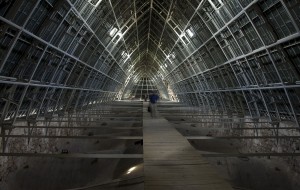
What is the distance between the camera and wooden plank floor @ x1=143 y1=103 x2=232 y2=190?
219 inches

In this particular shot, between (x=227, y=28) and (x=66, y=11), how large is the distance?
30.3ft

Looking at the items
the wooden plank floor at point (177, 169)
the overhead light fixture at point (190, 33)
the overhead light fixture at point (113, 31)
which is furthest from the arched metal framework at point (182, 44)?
the wooden plank floor at point (177, 169)

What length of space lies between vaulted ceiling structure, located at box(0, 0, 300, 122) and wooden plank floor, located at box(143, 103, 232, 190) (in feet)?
21.1

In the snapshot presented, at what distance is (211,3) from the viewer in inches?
617

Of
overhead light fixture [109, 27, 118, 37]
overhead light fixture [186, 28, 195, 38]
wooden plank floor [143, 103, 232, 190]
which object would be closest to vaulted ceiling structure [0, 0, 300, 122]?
overhead light fixture [109, 27, 118, 37]

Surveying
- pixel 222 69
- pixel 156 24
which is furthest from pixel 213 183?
pixel 156 24

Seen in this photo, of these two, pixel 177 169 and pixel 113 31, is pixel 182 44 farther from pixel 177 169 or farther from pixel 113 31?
pixel 177 169

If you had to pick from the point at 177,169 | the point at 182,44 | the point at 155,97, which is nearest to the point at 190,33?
the point at 182,44

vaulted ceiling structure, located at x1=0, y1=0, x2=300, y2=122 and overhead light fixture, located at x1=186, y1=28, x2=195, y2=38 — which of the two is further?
overhead light fixture, located at x1=186, y1=28, x2=195, y2=38

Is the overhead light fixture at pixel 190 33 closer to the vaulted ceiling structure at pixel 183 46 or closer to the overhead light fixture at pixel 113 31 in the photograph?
the vaulted ceiling structure at pixel 183 46

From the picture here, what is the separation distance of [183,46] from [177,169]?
20419 millimetres

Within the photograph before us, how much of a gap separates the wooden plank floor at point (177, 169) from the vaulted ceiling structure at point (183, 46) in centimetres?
642

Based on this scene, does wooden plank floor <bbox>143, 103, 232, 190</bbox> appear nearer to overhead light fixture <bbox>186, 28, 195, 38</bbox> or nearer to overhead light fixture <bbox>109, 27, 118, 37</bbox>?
overhead light fixture <bbox>186, 28, 195, 38</bbox>

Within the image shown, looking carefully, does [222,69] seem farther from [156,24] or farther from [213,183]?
[213,183]
